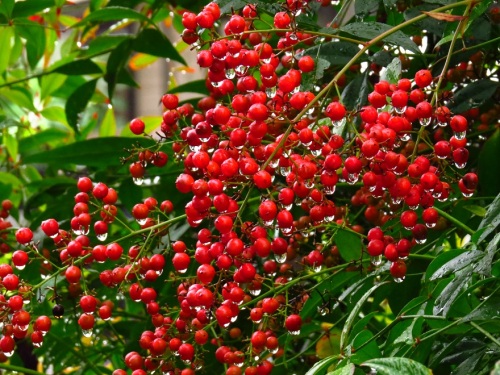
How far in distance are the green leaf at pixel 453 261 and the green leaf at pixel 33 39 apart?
2.54ft

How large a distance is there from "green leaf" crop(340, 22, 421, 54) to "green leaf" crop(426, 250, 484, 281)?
0.18 meters

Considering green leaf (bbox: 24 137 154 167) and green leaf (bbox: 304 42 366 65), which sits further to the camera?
green leaf (bbox: 24 137 154 167)

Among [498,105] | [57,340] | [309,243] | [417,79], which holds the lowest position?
[57,340]

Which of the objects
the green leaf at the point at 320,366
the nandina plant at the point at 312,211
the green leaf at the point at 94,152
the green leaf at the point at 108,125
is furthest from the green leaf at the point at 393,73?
the green leaf at the point at 108,125

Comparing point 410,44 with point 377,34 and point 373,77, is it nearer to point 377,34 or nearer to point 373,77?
point 377,34

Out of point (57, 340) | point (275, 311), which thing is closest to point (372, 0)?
point (275, 311)

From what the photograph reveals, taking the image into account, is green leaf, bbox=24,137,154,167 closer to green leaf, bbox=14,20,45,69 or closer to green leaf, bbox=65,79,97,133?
green leaf, bbox=65,79,97,133

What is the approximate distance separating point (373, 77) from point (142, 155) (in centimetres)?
31

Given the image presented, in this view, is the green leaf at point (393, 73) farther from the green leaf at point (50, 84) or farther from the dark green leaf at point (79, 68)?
the green leaf at point (50, 84)

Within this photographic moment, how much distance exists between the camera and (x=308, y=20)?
81cm

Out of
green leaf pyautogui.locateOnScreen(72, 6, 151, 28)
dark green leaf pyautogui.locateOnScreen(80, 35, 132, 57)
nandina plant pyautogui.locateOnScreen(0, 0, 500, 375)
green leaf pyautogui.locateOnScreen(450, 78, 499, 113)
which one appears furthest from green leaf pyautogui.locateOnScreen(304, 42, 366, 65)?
dark green leaf pyautogui.locateOnScreen(80, 35, 132, 57)

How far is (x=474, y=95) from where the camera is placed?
82 cm

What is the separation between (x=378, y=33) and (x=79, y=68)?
Result: 0.55 metres

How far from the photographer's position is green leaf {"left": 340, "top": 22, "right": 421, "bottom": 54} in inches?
27.8
